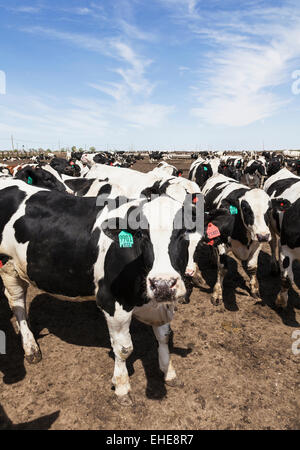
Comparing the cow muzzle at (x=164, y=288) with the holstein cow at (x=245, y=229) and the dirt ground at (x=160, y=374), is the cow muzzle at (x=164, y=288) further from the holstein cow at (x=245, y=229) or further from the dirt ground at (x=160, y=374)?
the holstein cow at (x=245, y=229)

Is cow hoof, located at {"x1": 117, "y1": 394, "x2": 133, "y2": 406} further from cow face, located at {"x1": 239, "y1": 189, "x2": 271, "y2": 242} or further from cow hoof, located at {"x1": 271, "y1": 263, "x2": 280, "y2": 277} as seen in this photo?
cow hoof, located at {"x1": 271, "y1": 263, "x2": 280, "y2": 277}

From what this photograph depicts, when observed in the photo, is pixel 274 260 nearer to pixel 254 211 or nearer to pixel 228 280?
pixel 228 280

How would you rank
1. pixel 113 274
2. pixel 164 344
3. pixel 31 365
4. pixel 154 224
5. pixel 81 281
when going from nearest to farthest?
pixel 154 224 → pixel 113 274 → pixel 81 281 → pixel 164 344 → pixel 31 365

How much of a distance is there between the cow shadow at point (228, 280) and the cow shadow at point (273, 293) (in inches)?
14.8

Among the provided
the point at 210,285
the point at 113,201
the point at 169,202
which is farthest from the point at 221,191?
the point at 169,202

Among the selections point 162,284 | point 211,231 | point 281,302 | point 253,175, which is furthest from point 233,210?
point 253,175

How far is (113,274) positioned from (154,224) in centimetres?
85

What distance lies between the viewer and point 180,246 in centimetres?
247

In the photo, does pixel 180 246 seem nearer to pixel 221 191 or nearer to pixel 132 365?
pixel 132 365

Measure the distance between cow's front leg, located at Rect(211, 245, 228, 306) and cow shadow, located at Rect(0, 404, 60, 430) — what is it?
3.36 m

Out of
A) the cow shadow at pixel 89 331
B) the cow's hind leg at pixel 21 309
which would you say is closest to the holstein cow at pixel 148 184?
the cow shadow at pixel 89 331

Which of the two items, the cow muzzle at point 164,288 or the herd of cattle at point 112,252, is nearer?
the cow muzzle at point 164,288

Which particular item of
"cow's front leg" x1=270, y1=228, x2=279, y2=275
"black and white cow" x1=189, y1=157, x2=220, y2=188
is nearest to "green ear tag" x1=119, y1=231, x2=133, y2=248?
"cow's front leg" x1=270, y1=228, x2=279, y2=275

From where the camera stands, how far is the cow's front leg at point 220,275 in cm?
543
